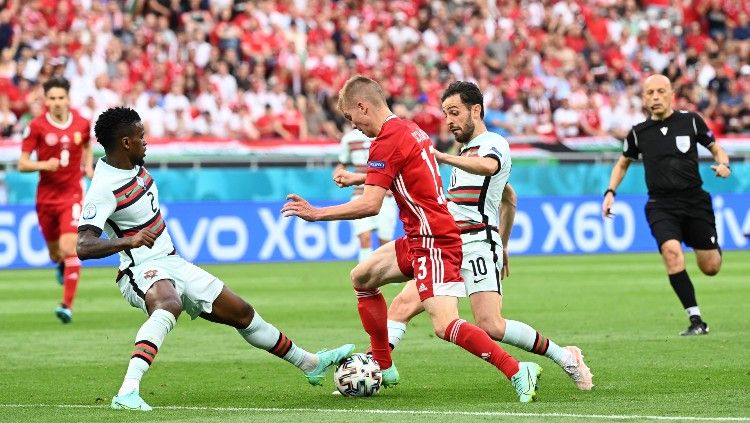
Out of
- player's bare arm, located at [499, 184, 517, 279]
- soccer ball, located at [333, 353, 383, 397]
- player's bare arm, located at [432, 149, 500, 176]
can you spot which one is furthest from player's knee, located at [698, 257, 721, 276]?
soccer ball, located at [333, 353, 383, 397]

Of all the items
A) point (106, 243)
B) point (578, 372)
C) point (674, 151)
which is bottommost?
point (578, 372)

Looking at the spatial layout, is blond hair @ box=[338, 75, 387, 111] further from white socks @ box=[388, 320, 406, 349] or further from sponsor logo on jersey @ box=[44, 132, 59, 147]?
sponsor logo on jersey @ box=[44, 132, 59, 147]

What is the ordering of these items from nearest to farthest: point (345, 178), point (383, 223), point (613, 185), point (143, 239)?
point (345, 178) → point (143, 239) → point (613, 185) → point (383, 223)

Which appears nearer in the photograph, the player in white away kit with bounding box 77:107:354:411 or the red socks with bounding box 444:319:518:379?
the red socks with bounding box 444:319:518:379

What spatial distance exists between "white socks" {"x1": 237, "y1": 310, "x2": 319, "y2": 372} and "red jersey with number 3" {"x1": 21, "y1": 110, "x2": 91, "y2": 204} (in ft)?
21.5

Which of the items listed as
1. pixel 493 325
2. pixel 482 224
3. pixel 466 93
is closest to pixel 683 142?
pixel 482 224

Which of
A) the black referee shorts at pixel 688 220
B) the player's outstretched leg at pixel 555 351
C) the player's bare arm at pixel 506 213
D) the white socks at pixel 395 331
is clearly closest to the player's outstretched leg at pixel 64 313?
the white socks at pixel 395 331

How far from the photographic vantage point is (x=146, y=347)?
8.59m

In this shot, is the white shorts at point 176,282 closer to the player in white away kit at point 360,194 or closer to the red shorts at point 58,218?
the red shorts at point 58,218

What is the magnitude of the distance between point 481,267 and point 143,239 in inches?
89.4

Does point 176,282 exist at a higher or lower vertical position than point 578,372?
higher

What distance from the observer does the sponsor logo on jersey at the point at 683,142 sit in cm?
1348

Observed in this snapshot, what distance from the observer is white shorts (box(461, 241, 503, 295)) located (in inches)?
368

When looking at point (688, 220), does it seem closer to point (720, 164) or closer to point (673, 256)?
point (673, 256)
